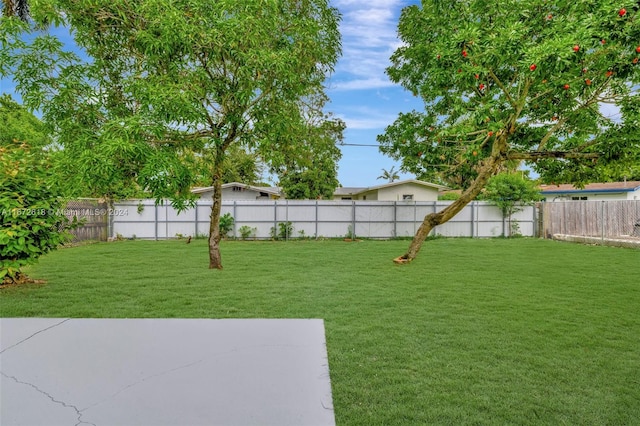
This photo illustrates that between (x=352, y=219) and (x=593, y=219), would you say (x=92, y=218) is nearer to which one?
(x=352, y=219)

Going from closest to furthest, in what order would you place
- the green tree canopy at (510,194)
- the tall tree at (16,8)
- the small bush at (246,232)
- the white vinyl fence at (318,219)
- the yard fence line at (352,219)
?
the tall tree at (16,8) → the yard fence line at (352,219) → the white vinyl fence at (318,219) → the small bush at (246,232) → the green tree canopy at (510,194)

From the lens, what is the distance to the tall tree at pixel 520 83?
5.30 meters

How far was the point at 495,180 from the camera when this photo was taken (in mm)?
15516

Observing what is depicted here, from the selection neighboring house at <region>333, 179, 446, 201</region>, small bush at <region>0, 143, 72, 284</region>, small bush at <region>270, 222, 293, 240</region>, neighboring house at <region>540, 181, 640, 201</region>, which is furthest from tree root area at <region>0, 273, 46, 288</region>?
neighboring house at <region>540, 181, 640, 201</region>

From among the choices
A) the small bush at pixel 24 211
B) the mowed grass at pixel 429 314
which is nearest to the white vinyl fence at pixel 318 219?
the mowed grass at pixel 429 314

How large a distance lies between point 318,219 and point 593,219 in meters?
9.41

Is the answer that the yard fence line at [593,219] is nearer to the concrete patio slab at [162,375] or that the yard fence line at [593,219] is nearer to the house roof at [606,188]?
the house roof at [606,188]

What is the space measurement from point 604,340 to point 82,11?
7.85 m

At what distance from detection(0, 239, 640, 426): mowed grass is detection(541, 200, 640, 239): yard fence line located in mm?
4030

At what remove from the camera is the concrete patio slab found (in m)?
1.68

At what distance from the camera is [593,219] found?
519 inches

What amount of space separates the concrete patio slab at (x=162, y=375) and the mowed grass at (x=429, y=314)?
1.38 feet

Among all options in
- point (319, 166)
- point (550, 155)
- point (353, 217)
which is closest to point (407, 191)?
point (319, 166)

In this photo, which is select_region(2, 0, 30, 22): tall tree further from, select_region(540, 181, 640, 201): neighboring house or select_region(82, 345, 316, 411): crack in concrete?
select_region(540, 181, 640, 201): neighboring house
